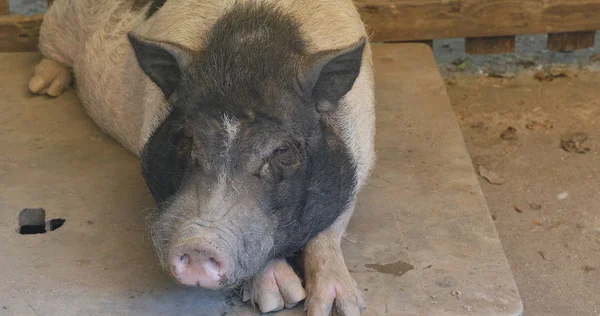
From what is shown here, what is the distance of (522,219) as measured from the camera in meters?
4.29

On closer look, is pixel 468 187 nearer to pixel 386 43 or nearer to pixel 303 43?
pixel 303 43

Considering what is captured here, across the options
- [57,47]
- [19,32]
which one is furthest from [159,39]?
[19,32]

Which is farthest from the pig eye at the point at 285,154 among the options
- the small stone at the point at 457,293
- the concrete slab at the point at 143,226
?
the small stone at the point at 457,293

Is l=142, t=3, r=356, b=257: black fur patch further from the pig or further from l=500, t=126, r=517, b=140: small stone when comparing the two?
l=500, t=126, r=517, b=140: small stone

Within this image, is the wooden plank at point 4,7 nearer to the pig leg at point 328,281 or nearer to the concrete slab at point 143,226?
the concrete slab at point 143,226

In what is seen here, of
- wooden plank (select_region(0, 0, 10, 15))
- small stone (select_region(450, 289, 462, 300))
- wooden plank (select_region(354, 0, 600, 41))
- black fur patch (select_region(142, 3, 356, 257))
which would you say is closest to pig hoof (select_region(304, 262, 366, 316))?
black fur patch (select_region(142, 3, 356, 257))

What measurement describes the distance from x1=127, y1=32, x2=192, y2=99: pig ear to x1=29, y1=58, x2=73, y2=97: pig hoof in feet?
4.74

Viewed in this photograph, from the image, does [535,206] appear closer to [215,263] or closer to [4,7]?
[215,263]

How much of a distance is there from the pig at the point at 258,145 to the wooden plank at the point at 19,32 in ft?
5.32

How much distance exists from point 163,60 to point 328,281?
83cm

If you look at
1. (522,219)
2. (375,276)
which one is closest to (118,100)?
(375,276)

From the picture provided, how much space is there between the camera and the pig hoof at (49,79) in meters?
4.38

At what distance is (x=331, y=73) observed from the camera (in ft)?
9.77

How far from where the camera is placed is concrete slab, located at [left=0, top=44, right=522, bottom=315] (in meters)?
3.11
